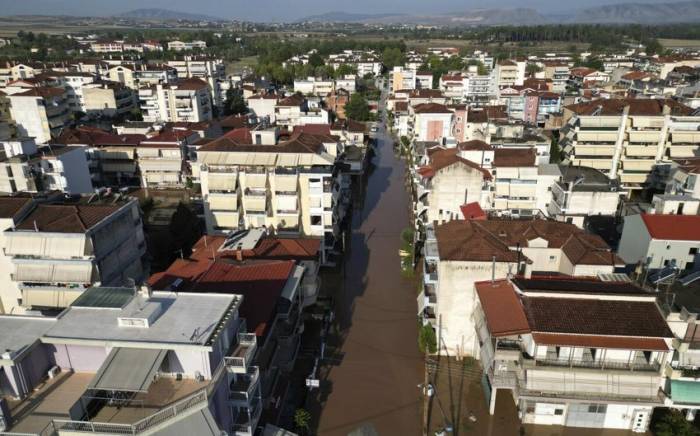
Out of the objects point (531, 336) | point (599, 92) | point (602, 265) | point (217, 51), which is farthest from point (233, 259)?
point (217, 51)

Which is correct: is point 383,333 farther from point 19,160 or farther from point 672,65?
point 672,65

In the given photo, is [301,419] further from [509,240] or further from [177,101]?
[177,101]

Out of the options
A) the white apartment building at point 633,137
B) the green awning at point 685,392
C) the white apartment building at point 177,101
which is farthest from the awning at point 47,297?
the white apartment building at point 177,101

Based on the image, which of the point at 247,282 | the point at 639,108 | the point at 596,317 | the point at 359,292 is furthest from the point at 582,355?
the point at 639,108

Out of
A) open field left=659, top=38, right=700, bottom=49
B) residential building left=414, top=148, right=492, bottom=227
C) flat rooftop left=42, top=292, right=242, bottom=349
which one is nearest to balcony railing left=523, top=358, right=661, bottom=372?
flat rooftop left=42, top=292, right=242, bottom=349

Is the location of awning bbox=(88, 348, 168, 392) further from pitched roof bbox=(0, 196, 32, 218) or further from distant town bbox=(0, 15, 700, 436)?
pitched roof bbox=(0, 196, 32, 218)
